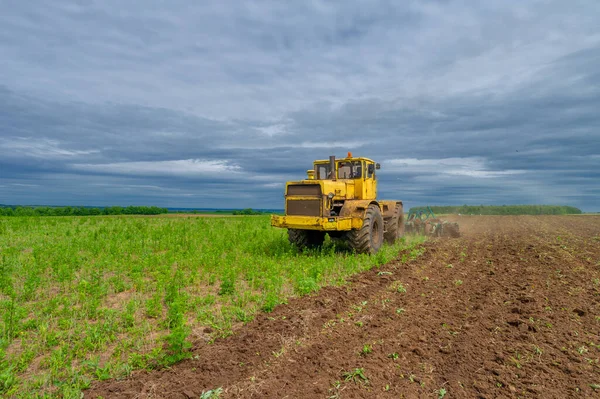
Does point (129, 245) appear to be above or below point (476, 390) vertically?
above

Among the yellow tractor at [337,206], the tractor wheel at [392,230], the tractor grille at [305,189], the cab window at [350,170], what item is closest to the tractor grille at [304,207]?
the yellow tractor at [337,206]

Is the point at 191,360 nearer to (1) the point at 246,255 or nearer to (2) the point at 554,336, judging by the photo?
(2) the point at 554,336

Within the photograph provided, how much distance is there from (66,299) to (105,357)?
8.25 feet

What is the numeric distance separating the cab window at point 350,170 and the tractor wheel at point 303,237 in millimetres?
2072

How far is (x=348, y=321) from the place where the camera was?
5.77 meters

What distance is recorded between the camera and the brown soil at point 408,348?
4.02 metres

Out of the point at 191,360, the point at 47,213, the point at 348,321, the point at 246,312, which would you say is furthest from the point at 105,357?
the point at 47,213

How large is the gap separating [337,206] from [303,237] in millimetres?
1466

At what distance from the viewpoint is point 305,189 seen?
11016mm

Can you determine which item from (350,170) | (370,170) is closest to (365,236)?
(350,170)

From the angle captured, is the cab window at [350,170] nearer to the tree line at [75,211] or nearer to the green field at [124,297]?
the green field at [124,297]

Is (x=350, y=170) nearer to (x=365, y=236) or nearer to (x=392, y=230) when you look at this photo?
(x=365, y=236)

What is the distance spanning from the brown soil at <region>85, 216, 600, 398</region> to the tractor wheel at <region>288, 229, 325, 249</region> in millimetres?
3991

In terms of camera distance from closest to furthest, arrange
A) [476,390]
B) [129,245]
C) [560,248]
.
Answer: [476,390] < [129,245] < [560,248]
